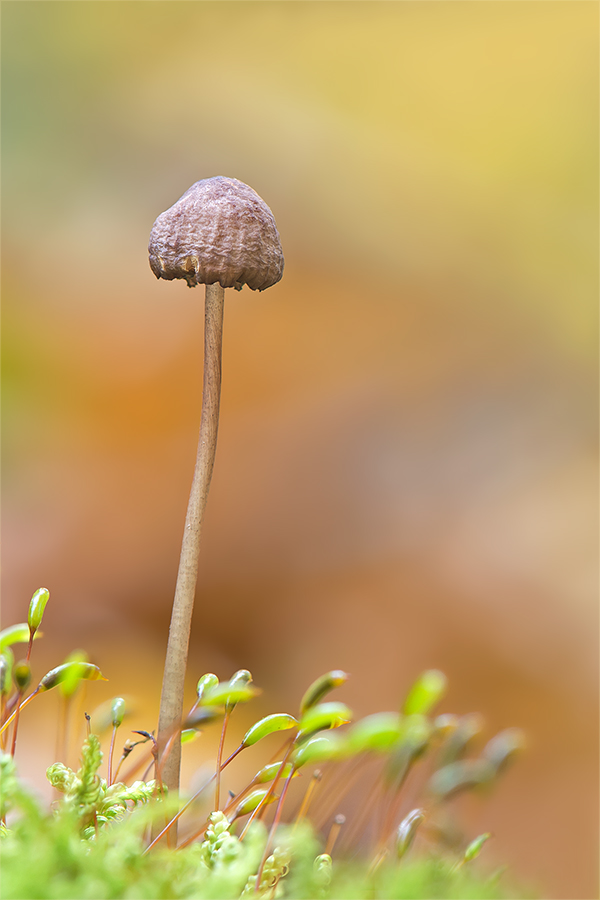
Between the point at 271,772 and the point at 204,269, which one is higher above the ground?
the point at 204,269

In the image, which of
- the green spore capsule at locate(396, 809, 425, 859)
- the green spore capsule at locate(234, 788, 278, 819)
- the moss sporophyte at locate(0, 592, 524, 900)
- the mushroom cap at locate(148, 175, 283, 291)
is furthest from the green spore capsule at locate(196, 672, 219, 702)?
the mushroom cap at locate(148, 175, 283, 291)

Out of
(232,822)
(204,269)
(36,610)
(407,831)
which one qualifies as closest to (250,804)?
(232,822)

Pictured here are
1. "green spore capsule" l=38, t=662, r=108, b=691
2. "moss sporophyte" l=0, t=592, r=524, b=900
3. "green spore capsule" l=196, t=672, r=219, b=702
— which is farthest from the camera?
"green spore capsule" l=196, t=672, r=219, b=702

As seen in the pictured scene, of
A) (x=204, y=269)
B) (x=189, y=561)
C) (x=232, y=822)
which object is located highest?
(x=204, y=269)

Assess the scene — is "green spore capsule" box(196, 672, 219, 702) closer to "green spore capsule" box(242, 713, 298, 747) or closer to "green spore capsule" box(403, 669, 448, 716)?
"green spore capsule" box(242, 713, 298, 747)

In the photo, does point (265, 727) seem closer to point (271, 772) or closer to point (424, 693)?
point (271, 772)

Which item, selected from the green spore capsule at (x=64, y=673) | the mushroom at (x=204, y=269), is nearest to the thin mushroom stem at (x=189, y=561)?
the mushroom at (x=204, y=269)
